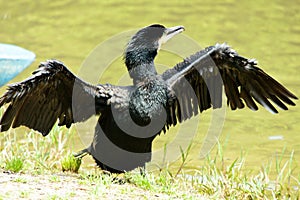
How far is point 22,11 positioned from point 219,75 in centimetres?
986

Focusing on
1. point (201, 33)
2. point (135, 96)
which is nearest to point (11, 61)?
point (135, 96)

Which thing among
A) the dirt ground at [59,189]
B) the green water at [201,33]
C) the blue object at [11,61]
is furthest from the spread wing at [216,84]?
the blue object at [11,61]

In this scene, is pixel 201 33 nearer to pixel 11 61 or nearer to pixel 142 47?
pixel 11 61

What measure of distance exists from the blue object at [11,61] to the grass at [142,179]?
1442 mm

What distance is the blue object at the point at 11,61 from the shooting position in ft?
31.0

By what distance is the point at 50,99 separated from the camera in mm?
6469

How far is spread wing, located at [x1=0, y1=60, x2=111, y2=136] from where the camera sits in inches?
240

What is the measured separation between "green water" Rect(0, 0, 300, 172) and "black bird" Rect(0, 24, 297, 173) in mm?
2339

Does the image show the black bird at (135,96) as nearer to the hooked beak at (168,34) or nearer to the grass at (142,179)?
the hooked beak at (168,34)

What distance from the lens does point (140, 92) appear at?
21.4ft

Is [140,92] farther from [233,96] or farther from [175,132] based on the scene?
[175,132]

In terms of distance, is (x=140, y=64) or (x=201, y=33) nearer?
(x=140, y=64)

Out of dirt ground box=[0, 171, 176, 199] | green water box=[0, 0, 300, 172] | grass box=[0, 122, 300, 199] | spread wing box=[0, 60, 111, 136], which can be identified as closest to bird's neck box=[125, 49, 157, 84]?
spread wing box=[0, 60, 111, 136]

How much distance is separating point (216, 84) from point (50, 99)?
5.28 feet
